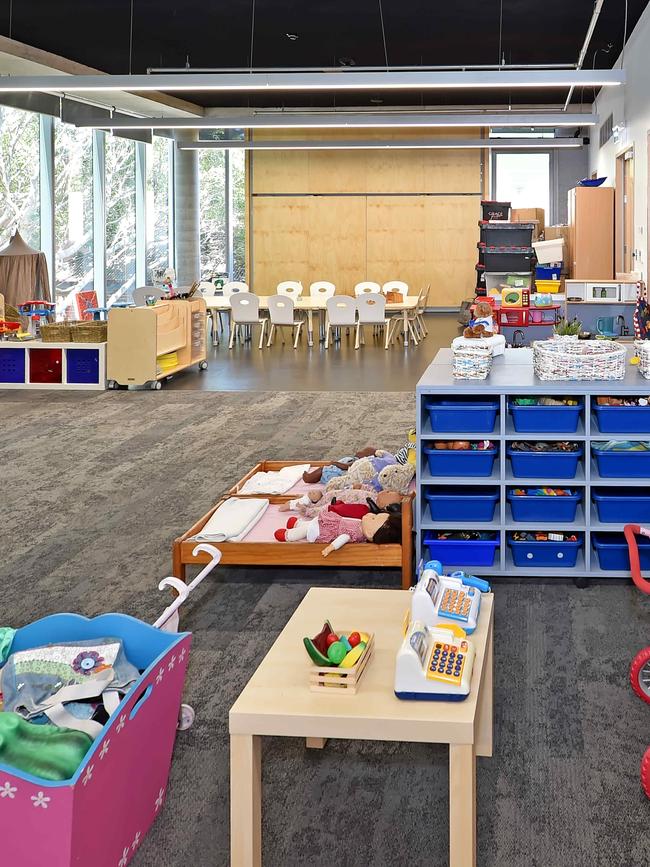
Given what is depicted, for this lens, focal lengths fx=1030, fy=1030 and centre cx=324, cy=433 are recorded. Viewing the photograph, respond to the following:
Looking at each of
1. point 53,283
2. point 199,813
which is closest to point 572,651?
point 199,813

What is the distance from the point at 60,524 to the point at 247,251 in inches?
706

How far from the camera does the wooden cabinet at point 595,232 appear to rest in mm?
15781

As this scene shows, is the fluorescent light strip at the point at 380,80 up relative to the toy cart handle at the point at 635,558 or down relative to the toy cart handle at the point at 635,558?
up

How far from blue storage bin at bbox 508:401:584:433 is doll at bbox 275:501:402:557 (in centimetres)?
67

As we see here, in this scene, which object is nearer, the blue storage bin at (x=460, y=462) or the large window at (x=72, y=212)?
the blue storage bin at (x=460, y=462)

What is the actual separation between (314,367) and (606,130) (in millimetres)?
8047

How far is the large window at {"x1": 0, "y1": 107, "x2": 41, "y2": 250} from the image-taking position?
15383 millimetres

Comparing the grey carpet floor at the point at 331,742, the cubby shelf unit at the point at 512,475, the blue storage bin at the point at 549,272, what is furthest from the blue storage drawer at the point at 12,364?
the cubby shelf unit at the point at 512,475

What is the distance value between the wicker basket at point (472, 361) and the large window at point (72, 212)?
1341cm

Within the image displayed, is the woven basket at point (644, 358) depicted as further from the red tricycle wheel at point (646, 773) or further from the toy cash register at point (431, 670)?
the toy cash register at point (431, 670)

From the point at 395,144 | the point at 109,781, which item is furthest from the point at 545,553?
the point at 395,144

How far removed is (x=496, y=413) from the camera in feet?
15.0

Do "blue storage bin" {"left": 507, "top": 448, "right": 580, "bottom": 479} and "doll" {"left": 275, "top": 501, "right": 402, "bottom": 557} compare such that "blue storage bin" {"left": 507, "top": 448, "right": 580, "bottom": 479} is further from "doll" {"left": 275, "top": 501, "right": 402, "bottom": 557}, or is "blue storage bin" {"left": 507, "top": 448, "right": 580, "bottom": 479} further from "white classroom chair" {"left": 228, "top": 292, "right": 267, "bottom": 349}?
"white classroom chair" {"left": 228, "top": 292, "right": 267, "bottom": 349}

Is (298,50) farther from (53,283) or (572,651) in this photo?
(572,651)
